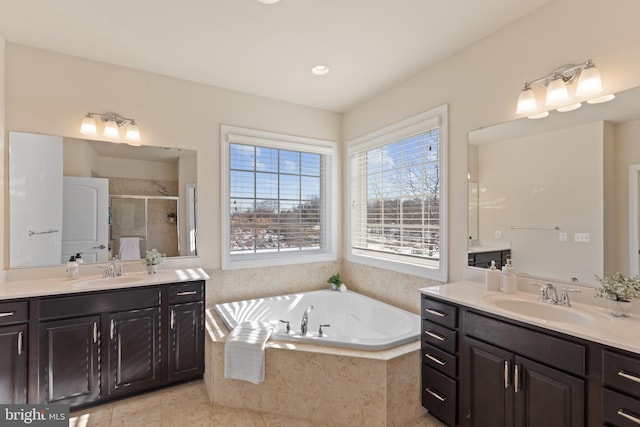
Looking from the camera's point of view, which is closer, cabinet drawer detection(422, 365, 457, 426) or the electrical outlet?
the electrical outlet

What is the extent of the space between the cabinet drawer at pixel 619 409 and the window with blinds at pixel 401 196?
140cm

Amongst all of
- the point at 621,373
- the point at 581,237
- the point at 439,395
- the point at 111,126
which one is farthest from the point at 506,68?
the point at 111,126

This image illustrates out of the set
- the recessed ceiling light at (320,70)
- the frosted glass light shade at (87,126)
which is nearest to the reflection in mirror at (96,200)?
the frosted glass light shade at (87,126)

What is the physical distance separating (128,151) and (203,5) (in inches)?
59.8

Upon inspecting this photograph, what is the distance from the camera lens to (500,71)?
7.36ft

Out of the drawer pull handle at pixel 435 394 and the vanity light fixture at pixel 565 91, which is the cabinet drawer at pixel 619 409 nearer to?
the drawer pull handle at pixel 435 394

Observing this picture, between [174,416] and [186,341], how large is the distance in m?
0.54

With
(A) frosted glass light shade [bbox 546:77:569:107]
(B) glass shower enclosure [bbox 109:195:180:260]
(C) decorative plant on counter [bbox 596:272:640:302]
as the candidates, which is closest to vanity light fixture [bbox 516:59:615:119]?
(A) frosted glass light shade [bbox 546:77:569:107]

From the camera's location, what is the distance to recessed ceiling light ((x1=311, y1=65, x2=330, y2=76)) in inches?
109

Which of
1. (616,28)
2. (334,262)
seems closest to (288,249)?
(334,262)

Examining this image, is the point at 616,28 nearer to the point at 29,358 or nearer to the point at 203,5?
the point at 203,5

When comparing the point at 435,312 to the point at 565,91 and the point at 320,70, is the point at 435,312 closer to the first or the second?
the point at 565,91

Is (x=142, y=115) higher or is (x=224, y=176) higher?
(x=142, y=115)

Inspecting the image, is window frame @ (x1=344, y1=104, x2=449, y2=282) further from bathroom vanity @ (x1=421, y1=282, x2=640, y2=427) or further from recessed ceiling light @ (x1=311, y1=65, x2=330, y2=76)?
recessed ceiling light @ (x1=311, y1=65, x2=330, y2=76)
